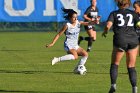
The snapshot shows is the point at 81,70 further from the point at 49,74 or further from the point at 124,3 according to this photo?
the point at 124,3

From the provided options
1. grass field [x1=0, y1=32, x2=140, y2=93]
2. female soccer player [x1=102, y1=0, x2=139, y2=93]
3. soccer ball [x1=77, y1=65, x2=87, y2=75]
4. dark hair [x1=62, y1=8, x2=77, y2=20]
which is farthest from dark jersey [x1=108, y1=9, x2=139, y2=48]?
soccer ball [x1=77, y1=65, x2=87, y2=75]

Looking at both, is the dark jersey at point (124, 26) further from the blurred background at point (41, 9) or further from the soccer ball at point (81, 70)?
the blurred background at point (41, 9)

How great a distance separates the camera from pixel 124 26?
462 inches

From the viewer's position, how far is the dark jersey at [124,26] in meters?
11.7

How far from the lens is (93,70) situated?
16.7m

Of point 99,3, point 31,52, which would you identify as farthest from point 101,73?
point 99,3

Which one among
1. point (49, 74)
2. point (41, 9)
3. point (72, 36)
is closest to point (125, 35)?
point (72, 36)

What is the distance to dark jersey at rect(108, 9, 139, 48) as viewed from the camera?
11.7 meters

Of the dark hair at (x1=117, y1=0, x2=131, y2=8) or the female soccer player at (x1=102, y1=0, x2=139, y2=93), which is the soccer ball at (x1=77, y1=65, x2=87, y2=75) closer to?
the female soccer player at (x1=102, y1=0, x2=139, y2=93)

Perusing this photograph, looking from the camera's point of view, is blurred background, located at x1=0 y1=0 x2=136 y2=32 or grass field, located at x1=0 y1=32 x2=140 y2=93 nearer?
grass field, located at x1=0 y1=32 x2=140 y2=93

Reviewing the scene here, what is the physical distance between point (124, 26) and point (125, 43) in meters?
0.34

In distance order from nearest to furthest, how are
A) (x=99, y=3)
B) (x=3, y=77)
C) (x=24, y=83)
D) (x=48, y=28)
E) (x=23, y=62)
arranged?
(x=24, y=83) → (x=3, y=77) → (x=23, y=62) → (x=99, y=3) → (x=48, y=28)

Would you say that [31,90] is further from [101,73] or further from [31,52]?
[31,52]

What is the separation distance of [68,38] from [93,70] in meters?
1.40
